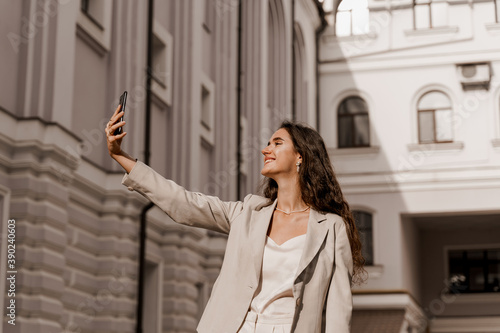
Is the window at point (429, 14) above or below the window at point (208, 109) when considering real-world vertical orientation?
above

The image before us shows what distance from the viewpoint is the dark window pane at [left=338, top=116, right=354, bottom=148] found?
25.2m

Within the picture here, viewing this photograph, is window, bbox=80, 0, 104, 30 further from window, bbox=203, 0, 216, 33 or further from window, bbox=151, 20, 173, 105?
window, bbox=203, 0, 216, 33

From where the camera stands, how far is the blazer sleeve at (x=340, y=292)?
11.0 ft

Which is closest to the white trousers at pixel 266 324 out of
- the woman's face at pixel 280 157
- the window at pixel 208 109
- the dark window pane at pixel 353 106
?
the woman's face at pixel 280 157

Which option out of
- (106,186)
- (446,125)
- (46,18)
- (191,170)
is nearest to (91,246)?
(106,186)

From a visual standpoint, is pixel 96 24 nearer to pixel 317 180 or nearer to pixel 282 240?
pixel 317 180

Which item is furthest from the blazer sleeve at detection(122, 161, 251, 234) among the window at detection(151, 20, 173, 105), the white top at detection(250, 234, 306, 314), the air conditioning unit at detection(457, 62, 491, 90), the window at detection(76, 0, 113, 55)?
the air conditioning unit at detection(457, 62, 491, 90)

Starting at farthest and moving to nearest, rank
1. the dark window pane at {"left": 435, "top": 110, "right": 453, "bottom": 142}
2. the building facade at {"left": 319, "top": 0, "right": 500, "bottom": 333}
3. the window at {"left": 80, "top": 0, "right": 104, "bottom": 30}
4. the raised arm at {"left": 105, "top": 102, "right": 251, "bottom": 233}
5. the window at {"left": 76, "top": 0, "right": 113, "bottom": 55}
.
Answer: the dark window pane at {"left": 435, "top": 110, "right": 453, "bottom": 142}, the building facade at {"left": 319, "top": 0, "right": 500, "bottom": 333}, the window at {"left": 80, "top": 0, "right": 104, "bottom": 30}, the window at {"left": 76, "top": 0, "right": 113, "bottom": 55}, the raised arm at {"left": 105, "top": 102, "right": 251, "bottom": 233}

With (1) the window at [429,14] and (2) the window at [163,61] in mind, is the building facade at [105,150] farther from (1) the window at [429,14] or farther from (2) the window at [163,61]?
(1) the window at [429,14]

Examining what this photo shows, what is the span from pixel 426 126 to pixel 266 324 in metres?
21.8

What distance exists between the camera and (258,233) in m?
3.51

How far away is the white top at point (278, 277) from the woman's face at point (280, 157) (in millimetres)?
303

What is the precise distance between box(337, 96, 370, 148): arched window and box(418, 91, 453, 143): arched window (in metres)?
1.50

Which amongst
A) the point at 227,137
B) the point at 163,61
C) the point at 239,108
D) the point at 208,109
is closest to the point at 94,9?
the point at 163,61
